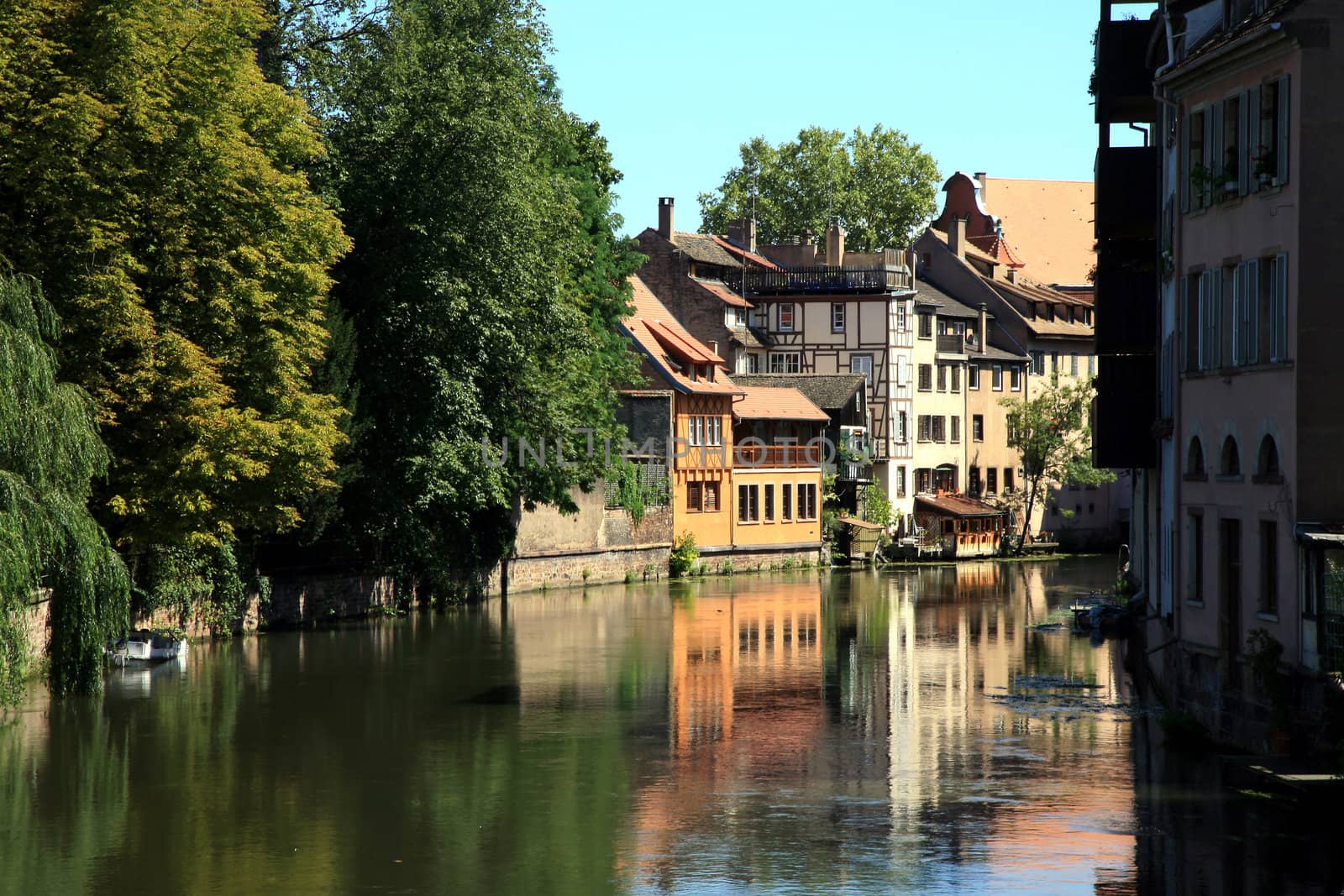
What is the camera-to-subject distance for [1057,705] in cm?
2995

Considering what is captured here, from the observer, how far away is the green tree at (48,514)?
2316 cm

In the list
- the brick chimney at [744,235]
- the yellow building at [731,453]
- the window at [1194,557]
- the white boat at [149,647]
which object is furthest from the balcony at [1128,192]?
the brick chimney at [744,235]

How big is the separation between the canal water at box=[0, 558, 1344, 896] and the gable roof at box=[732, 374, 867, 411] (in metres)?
35.8

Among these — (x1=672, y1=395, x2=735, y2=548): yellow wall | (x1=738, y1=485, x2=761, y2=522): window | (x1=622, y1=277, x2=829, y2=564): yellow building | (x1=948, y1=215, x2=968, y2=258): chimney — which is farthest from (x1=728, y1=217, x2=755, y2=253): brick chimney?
(x1=738, y1=485, x2=761, y2=522): window

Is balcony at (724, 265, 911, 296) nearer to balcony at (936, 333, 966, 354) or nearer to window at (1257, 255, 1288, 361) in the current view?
balcony at (936, 333, 966, 354)

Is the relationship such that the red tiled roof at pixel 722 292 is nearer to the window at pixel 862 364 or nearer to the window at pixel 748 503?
the window at pixel 862 364

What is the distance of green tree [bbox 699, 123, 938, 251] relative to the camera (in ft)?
323

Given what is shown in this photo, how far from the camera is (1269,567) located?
870 inches

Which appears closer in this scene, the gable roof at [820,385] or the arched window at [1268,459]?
the arched window at [1268,459]

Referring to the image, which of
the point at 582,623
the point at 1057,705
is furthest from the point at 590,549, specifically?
the point at 1057,705

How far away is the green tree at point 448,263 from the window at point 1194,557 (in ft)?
71.9

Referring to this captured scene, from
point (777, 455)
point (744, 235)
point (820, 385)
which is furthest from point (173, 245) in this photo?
point (744, 235)

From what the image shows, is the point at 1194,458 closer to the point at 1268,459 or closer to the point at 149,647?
the point at 1268,459

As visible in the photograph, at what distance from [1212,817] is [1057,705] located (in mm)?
9805
